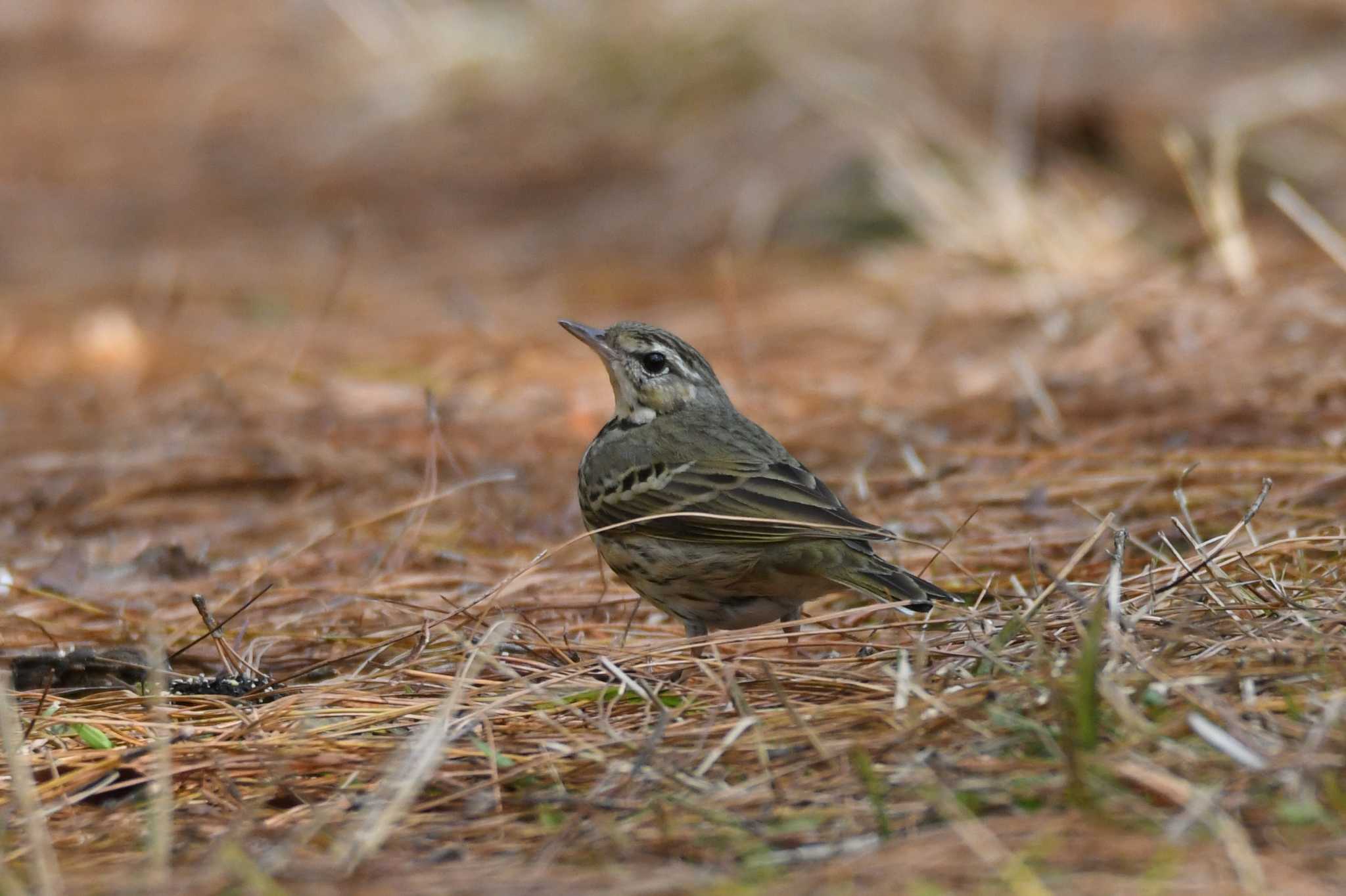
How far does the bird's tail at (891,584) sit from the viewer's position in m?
3.83

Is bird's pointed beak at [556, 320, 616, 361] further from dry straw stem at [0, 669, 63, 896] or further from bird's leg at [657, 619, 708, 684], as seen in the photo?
dry straw stem at [0, 669, 63, 896]

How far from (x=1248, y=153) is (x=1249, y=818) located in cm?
835

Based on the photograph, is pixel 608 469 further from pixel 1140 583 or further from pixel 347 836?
pixel 347 836

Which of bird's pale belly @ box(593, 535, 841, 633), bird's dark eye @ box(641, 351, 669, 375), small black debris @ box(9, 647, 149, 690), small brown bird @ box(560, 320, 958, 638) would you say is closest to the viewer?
small black debris @ box(9, 647, 149, 690)

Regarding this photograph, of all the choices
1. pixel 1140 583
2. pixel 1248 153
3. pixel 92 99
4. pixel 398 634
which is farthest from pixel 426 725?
pixel 92 99

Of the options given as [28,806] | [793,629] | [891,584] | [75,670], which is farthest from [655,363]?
[28,806]

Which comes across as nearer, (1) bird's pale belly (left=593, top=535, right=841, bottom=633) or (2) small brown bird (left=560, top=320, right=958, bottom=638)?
(2) small brown bird (left=560, top=320, right=958, bottom=638)

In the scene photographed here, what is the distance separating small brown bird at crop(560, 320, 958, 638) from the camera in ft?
13.5

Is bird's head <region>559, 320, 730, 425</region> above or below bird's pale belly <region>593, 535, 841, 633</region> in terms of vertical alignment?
above

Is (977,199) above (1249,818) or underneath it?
above

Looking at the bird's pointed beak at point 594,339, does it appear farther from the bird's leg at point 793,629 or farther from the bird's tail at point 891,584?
the bird's tail at point 891,584

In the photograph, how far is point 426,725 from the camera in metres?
3.35

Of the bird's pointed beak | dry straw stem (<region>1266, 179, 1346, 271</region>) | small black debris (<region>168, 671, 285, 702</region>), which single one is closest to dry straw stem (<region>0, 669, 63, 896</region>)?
small black debris (<region>168, 671, 285, 702</region>)

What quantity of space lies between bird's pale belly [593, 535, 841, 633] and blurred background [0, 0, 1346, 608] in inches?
40.1
